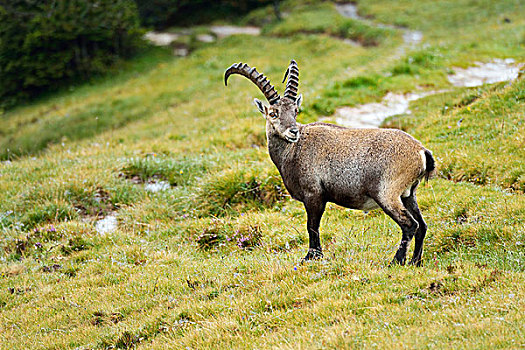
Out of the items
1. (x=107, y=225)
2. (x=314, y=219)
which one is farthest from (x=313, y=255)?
(x=107, y=225)

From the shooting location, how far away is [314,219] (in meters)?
7.59

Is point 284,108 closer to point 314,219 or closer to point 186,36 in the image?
point 314,219

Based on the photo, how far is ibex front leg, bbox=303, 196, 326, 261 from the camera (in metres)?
7.54

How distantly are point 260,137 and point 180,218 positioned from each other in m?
5.51

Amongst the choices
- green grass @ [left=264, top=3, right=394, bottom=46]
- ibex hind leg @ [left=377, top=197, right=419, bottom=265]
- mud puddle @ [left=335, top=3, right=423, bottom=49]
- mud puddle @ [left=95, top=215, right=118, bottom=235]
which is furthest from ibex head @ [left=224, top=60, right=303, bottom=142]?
green grass @ [left=264, top=3, right=394, bottom=46]

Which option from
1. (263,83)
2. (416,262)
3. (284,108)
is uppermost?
(263,83)

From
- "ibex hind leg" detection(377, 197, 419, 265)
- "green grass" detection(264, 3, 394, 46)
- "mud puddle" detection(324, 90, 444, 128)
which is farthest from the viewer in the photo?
"green grass" detection(264, 3, 394, 46)

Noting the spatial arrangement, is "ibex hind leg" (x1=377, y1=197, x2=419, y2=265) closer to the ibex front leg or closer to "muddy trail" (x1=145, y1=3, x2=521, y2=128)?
the ibex front leg

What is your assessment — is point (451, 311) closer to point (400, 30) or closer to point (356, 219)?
point (356, 219)

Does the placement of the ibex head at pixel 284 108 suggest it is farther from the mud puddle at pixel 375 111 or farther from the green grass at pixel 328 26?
the green grass at pixel 328 26

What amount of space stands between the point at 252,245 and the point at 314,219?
91.3 inches

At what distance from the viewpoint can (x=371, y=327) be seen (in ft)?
17.8

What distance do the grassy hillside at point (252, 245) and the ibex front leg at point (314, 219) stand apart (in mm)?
255

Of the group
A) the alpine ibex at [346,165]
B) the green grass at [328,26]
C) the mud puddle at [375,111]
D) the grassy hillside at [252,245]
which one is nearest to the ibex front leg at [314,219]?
Answer: the alpine ibex at [346,165]
